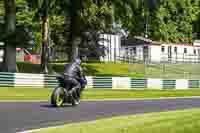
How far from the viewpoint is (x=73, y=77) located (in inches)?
793

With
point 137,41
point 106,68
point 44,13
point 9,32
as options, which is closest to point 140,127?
point 9,32

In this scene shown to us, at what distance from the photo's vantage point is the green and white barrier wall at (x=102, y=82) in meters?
35.5

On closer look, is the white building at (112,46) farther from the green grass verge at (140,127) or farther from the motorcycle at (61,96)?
the green grass verge at (140,127)

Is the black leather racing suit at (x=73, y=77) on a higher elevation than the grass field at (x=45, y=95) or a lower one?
higher

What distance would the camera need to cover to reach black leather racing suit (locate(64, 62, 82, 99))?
65.4 feet

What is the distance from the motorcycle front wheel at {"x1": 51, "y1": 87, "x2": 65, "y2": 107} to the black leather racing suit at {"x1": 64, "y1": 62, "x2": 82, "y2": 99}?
1.65 feet

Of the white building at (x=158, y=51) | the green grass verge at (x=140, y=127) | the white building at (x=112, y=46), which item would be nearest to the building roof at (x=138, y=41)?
the white building at (x=158, y=51)

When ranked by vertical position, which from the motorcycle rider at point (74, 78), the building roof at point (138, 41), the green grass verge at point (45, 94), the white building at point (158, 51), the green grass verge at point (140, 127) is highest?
the building roof at point (138, 41)

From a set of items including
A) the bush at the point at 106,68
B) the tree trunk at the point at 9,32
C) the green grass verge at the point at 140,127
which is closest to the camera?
the green grass verge at the point at 140,127

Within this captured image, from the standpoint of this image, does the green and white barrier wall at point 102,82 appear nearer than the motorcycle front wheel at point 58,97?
No

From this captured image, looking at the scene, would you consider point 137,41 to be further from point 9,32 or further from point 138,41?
point 9,32

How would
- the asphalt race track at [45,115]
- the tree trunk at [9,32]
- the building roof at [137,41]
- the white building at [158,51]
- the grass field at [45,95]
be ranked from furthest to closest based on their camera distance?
the building roof at [137,41] → the white building at [158,51] → the tree trunk at [9,32] → the grass field at [45,95] → the asphalt race track at [45,115]

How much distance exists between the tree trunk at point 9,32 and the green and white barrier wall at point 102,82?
12.4 ft

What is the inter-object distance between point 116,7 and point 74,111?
27.6m
